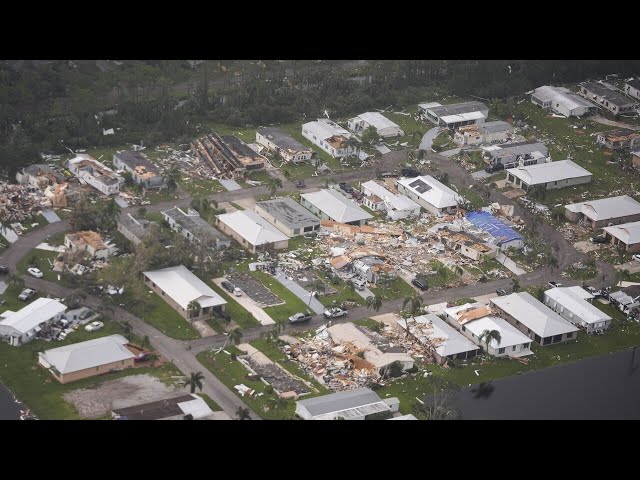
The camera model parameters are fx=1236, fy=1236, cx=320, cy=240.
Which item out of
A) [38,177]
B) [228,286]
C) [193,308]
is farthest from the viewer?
[38,177]

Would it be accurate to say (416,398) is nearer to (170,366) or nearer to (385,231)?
(170,366)

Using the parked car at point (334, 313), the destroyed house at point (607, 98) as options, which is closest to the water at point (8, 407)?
the parked car at point (334, 313)

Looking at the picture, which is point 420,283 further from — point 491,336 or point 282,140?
point 282,140

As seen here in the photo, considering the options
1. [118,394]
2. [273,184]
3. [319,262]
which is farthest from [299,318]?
[273,184]

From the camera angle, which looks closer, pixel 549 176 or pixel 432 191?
pixel 432 191

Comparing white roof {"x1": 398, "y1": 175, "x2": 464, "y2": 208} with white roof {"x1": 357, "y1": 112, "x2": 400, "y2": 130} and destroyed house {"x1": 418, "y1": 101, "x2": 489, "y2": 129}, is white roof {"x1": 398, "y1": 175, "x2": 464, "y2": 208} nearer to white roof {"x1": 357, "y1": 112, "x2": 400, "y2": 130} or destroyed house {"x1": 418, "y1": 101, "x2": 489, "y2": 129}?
white roof {"x1": 357, "y1": 112, "x2": 400, "y2": 130}

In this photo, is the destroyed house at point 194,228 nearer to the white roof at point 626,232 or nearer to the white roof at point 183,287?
the white roof at point 183,287

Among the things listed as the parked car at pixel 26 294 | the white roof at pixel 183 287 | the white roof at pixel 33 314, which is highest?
the white roof at pixel 33 314
